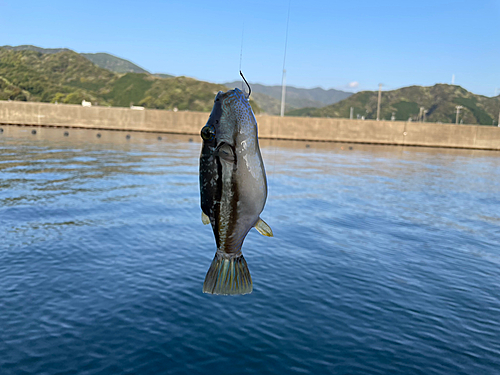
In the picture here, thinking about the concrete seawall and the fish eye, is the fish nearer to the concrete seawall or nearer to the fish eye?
the fish eye

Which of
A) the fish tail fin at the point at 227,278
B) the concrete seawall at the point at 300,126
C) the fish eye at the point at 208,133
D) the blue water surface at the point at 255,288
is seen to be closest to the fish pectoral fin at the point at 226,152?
the fish eye at the point at 208,133

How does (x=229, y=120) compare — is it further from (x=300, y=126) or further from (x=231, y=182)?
(x=300, y=126)

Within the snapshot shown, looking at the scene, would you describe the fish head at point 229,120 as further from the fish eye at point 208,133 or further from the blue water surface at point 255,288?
the blue water surface at point 255,288

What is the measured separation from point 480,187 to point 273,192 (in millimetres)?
13612

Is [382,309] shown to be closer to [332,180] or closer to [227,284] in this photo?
[227,284]

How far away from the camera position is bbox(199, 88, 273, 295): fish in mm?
3078

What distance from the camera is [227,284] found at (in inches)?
137

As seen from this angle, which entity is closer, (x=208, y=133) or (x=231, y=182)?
(x=208, y=133)

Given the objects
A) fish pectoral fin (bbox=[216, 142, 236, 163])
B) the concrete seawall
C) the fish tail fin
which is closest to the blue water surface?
the fish tail fin

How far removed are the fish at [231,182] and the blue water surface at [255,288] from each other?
3.33 metres

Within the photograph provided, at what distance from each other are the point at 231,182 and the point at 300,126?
210 ft

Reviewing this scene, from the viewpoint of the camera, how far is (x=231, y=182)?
3.25 meters

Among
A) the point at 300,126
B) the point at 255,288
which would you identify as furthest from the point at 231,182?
the point at 300,126

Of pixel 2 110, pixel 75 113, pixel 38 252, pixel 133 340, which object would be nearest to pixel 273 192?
pixel 38 252
